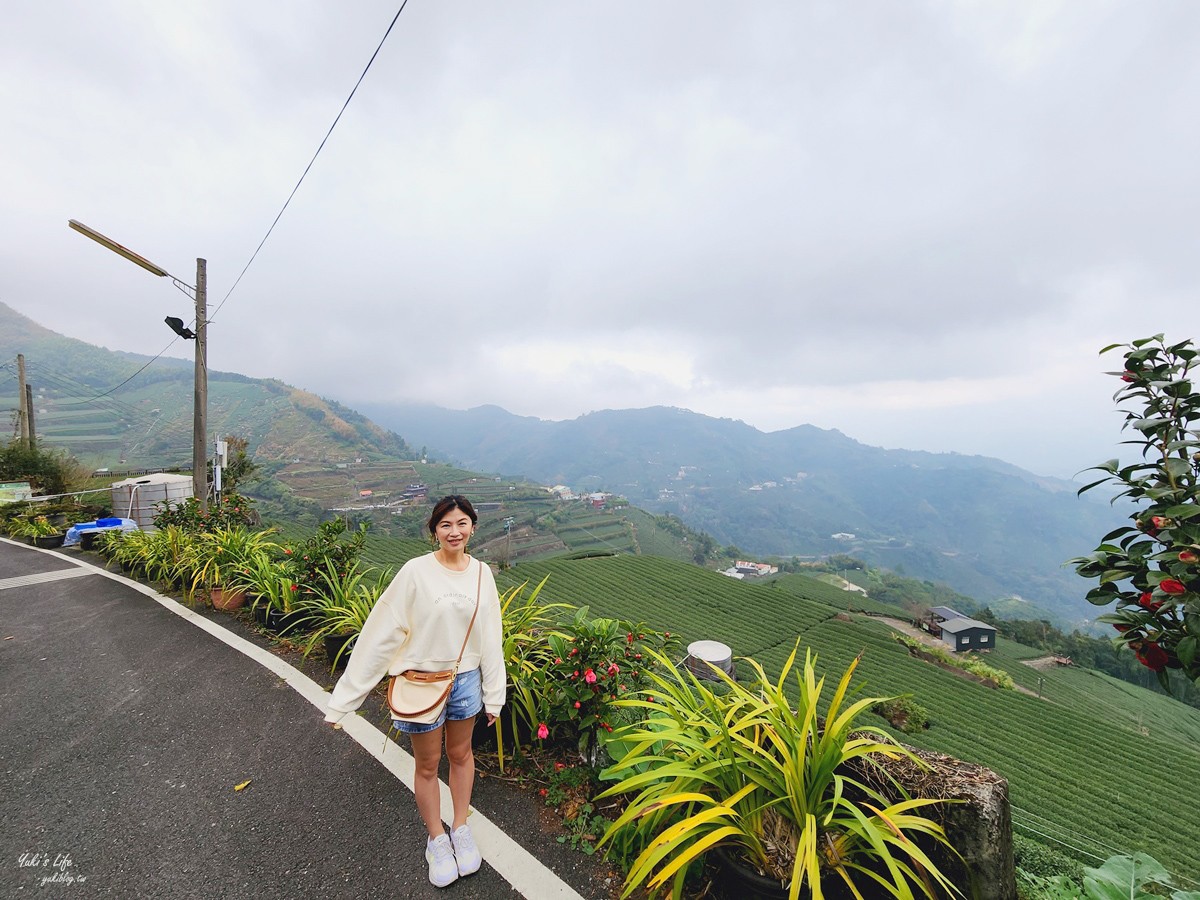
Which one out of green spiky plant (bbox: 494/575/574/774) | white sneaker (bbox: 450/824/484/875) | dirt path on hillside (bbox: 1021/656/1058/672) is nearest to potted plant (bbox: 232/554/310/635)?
green spiky plant (bbox: 494/575/574/774)

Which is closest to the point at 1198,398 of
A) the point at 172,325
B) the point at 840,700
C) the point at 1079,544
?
the point at 840,700

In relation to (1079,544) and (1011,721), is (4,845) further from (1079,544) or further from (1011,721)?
(1079,544)

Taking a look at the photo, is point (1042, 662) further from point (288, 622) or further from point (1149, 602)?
point (288, 622)

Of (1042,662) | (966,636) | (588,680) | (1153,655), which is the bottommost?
(1042,662)

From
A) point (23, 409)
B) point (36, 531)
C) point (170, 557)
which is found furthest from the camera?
point (23, 409)

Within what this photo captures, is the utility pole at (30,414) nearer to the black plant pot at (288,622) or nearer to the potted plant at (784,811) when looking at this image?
the black plant pot at (288,622)

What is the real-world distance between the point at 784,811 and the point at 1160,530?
4.90 feet

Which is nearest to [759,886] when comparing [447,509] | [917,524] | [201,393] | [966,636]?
[447,509]

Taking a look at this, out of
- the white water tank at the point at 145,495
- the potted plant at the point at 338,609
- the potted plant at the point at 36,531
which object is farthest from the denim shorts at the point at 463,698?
the white water tank at the point at 145,495

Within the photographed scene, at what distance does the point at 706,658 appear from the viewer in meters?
3.49

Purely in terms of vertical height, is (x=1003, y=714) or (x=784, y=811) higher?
(x=784, y=811)

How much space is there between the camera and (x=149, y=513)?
9.91 m

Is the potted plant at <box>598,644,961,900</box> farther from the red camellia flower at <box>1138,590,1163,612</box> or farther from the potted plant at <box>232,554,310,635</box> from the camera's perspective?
the potted plant at <box>232,554,310,635</box>

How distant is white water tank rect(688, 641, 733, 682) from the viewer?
3490 millimetres
